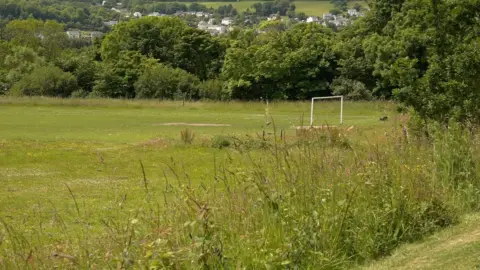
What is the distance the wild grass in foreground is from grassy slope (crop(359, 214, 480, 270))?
22 centimetres

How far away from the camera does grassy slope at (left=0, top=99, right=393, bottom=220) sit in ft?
61.6

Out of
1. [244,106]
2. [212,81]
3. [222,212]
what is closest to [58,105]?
[244,106]

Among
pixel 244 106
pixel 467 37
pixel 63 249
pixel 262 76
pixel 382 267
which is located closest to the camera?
pixel 63 249

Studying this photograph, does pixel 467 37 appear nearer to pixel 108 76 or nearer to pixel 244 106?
pixel 244 106

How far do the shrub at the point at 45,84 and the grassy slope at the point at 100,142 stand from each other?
1035 centimetres

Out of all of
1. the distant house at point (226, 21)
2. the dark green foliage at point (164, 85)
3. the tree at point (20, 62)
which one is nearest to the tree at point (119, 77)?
the dark green foliage at point (164, 85)

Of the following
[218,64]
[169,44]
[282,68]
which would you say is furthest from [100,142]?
[169,44]

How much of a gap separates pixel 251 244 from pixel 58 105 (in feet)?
163

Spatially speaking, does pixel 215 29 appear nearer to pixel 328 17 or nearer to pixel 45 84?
pixel 328 17

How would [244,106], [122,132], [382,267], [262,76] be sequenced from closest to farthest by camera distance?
[382,267] → [122,132] → [244,106] → [262,76]

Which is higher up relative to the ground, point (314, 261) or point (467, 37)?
point (467, 37)

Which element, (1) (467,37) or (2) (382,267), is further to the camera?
(1) (467,37)

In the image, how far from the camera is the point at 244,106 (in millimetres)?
53781

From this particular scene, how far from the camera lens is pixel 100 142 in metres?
30.5
